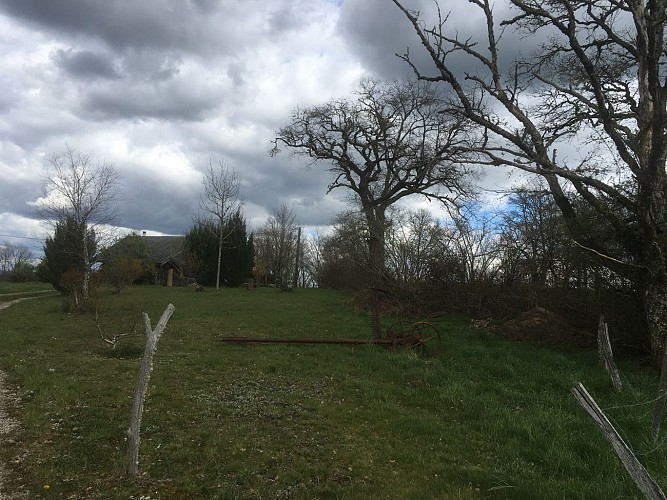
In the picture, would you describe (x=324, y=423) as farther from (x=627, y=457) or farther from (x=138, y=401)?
(x=627, y=457)

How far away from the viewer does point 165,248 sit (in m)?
51.8

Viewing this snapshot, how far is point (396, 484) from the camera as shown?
175 inches

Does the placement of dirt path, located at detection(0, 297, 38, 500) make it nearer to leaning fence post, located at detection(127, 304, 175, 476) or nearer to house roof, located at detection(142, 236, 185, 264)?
leaning fence post, located at detection(127, 304, 175, 476)

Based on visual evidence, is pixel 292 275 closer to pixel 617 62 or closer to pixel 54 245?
pixel 54 245

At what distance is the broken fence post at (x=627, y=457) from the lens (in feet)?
8.34

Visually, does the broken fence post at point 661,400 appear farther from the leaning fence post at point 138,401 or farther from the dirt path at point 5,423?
the dirt path at point 5,423

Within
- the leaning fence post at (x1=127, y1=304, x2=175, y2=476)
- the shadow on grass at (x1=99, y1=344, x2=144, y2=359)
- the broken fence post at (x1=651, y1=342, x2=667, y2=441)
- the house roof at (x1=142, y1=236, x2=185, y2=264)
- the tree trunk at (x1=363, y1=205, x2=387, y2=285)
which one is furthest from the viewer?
the house roof at (x1=142, y1=236, x2=185, y2=264)

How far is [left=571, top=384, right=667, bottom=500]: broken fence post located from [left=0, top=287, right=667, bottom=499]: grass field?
1.55m

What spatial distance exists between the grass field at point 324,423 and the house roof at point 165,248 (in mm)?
36674

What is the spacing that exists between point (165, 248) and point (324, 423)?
49.2 m

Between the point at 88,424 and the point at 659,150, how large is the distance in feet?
33.6

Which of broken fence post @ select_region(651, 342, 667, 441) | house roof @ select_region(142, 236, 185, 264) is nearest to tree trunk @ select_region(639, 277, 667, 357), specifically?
broken fence post @ select_region(651, 342, 667, 441)

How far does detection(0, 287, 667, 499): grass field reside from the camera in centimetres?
440

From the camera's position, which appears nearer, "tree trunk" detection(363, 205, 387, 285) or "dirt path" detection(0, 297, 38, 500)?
"dirt path" detection(0, 297, 38, 500)
